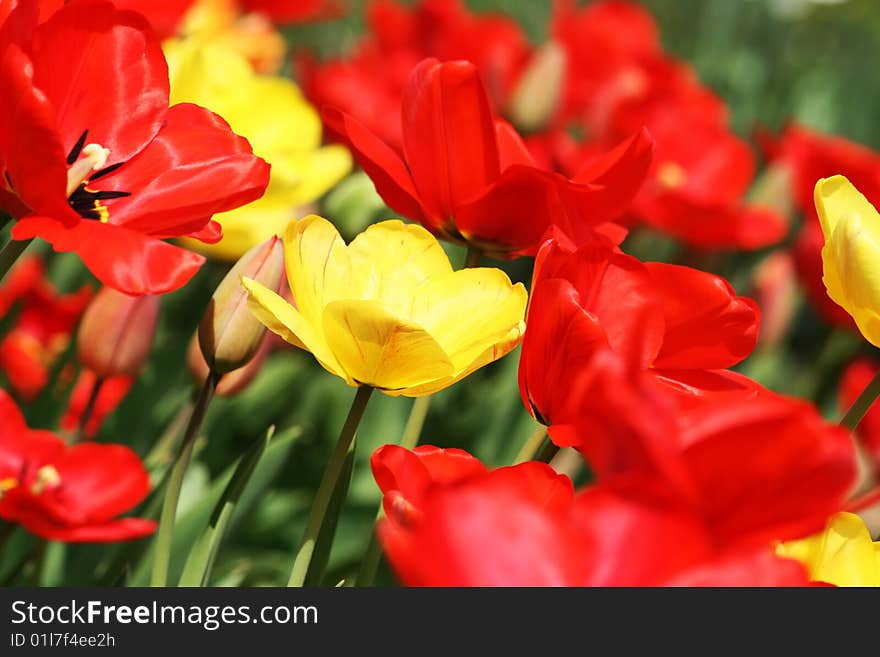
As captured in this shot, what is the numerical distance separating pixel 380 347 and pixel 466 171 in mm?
169

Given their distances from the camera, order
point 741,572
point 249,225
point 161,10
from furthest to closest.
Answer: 1. point 249,225
2. point 161,10
3. point 741,572

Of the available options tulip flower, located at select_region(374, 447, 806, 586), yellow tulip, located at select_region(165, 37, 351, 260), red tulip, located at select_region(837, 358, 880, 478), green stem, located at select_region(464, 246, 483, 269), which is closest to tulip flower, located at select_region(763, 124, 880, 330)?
red tulip, located at select_region(837, 358, 880, 478)

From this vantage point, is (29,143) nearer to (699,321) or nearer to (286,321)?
(286,321)

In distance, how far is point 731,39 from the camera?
3.06m

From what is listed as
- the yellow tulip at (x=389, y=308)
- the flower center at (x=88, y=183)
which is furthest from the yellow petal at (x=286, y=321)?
the flower center at (x=88, y=183)

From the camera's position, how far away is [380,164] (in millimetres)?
646

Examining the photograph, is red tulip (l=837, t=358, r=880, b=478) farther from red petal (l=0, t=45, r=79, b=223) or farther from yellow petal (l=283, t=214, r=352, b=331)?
red petal (l=0, t=45, r=79, b=223)

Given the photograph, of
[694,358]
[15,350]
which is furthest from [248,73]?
[694,358]

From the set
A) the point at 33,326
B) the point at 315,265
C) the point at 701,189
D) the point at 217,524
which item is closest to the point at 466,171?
the point at 315,265

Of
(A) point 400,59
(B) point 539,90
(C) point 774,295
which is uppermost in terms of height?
(B) point 539,90

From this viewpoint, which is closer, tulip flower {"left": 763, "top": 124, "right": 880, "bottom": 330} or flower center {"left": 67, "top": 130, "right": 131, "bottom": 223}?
flower center {"left": 67, "top": 130, "right": 131, "bottom": 223}

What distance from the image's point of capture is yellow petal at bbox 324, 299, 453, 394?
526mm

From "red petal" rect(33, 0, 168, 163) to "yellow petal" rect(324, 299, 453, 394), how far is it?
16cm

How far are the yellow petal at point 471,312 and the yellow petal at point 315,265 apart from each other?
0.04 meters
